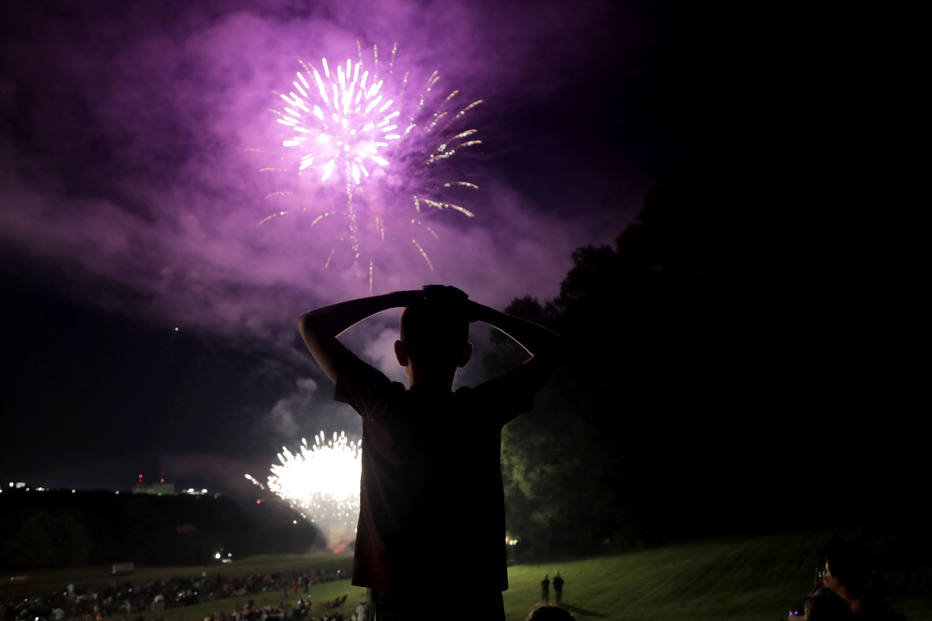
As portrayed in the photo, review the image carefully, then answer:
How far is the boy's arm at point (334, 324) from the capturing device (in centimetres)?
185

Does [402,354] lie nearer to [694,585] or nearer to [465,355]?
[465,355]

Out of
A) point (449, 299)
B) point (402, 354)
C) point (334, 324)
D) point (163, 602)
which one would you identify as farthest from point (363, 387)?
point (163, 602)

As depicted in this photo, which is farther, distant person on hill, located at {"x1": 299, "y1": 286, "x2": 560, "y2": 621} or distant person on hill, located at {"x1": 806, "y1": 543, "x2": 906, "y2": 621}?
distant person on hill, located at {"x1": 806, "y1": 543, "x2": 906, "y2": 621}

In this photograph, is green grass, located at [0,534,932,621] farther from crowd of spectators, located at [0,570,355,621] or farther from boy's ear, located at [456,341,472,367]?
boy's ear, located at [456,341,472,367]

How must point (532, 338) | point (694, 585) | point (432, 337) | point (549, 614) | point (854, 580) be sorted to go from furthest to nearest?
1. point (694, 585)
2. point (854, 580)
3. point (549, 614)
4. point (532, 338)
5. point (432, 337)

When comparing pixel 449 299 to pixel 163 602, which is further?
pixel 163 602

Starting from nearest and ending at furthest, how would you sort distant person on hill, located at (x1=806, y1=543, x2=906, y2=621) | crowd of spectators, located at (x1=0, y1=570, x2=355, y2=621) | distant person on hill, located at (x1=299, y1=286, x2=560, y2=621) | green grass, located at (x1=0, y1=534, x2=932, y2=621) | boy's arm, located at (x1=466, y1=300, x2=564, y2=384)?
distant person on hill, located at (x1=299, y1=286, x2=560, y2=621), boy's arm, located at (x1=466, y1=300, x2=564, y2=384), distant person on hill, located at (x1=806, y1=543, x2=906, y2=621), green grass, located at (x1=0, y1=534, x2=932, y2=621), crowd of spectators, located at (x1=0, y1=570, x2=355, y2=621)

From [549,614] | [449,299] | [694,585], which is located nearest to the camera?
[449,299]

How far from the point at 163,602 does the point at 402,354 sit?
42.9m

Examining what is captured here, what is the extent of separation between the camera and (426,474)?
5.51 ft

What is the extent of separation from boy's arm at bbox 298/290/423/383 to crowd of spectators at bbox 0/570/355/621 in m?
22.9

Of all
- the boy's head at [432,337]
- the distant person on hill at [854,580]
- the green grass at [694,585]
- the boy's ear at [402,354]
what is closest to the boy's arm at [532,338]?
the boy's head at [432,337]

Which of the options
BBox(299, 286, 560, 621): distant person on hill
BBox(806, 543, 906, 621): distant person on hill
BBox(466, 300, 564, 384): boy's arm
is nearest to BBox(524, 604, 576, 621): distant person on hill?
BBox(299, 286, 560, 621): distant person on hill

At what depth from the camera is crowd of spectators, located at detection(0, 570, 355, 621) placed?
2559 cm
